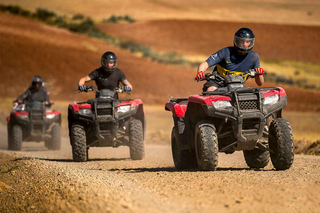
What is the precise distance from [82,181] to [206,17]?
86.7 meters

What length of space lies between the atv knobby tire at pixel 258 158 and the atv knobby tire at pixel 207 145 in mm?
1463

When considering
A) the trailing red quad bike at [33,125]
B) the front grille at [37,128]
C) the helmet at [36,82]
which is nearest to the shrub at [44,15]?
the helmet at [36,82]

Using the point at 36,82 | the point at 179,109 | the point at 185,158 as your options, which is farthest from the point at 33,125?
the point at 179,109

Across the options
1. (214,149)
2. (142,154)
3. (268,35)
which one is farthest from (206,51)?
(214,149)

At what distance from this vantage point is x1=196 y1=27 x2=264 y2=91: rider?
9.66 m

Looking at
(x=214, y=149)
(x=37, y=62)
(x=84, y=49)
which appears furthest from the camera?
(x=84, y=49)

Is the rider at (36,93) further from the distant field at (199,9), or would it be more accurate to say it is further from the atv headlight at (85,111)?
the distant field at (199,9)

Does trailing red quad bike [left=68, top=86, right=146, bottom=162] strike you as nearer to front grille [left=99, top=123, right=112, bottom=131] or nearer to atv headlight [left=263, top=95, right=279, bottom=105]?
front grille [left=99, top=123, right=112, bottom=131]

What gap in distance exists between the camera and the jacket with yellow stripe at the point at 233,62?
386 inches

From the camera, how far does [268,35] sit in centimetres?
7725

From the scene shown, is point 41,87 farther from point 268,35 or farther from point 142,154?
point 268,35

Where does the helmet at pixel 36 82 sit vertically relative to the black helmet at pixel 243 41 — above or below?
above

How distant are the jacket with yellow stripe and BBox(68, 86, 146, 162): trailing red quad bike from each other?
3817mm

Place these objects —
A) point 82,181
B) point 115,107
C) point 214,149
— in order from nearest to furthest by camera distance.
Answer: point 82,181 → point 214,149 → point 115,107
